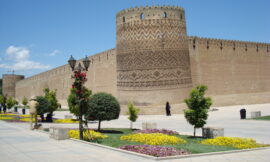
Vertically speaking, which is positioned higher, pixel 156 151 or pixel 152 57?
pixel 152 57

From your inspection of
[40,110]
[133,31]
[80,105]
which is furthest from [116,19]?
[80,105]

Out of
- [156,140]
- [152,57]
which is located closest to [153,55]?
[152,57]

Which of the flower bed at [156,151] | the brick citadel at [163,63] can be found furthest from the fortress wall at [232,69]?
the flower bed at [156,151]

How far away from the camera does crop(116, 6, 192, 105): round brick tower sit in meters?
20.0

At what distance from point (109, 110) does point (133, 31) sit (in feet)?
32.7

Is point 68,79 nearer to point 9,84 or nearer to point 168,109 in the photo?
point 168,109

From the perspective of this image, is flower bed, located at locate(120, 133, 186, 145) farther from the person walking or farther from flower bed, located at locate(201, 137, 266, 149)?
the person walking

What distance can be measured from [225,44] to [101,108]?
1830cm

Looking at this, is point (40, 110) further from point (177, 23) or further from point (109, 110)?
point (177, 23)

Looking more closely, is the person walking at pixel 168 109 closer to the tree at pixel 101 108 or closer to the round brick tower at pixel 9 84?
the tree at pixel 101 108

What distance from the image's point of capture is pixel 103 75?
1080 inches

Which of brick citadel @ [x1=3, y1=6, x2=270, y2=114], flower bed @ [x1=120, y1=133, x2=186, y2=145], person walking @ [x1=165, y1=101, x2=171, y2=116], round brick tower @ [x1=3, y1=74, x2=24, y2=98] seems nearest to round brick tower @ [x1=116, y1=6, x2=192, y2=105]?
brick citadel @ [x1=3, y1=6, x2=270, y2=114]

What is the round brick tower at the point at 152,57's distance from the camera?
2002 centimetres

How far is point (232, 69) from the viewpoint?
26.9 m
